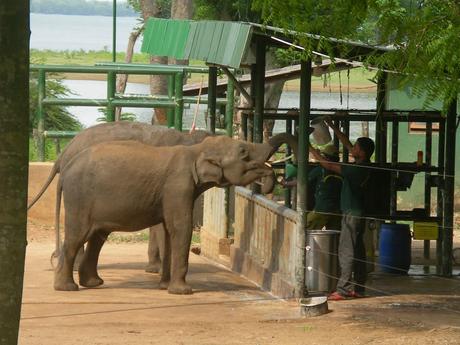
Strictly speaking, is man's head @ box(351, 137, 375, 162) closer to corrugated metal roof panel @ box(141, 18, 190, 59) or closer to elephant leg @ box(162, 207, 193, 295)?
→ elephant leg @ box(162, 207, 193, 295)

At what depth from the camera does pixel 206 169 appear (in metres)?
14.8

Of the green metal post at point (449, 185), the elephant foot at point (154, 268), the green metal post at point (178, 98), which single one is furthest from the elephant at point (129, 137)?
the green metal post at point (178, 98)

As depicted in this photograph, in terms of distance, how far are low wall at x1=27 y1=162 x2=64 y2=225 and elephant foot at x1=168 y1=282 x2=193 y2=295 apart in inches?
280

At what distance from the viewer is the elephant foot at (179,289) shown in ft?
48.0

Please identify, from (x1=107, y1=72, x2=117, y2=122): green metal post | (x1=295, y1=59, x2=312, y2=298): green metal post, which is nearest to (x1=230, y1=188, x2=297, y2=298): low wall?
(x1=295, y1=59, x2=312, y2=298): green metal post

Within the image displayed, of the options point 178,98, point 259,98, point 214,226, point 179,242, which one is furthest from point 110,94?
point 179,242

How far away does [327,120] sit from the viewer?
15570 millimetres

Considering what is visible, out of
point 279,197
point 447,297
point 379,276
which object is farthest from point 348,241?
point 279,197

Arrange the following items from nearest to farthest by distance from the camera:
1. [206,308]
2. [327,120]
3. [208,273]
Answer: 1. [206,308]
2. [327,120]
3. [208,273]

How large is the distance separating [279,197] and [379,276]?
32.9 ft

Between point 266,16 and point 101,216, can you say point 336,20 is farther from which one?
point 101,216

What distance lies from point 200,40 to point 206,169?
179 cm

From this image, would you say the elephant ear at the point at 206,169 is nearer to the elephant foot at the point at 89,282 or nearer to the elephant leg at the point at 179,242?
the elephant leg at the point at 179,242

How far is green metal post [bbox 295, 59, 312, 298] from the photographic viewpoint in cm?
1350
